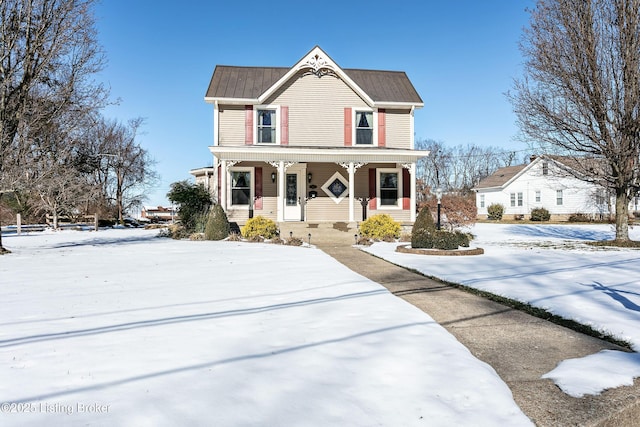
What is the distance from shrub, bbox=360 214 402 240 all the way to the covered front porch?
156 centimetres

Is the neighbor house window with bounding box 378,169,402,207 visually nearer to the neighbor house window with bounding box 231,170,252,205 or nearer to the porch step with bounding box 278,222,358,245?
the porch step with bounding box 278,222,358,245

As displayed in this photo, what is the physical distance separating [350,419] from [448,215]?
50.4 feet

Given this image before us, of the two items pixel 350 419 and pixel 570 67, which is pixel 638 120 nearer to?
pixel 570 67

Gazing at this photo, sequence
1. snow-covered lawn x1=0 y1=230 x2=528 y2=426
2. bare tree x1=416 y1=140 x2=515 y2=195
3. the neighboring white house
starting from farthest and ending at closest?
bare tree x1=416 y1=140 x2=515 y2=195, the neighboring white house, snow-covered lawn x1=0 y1=230 x2=528 y2=426

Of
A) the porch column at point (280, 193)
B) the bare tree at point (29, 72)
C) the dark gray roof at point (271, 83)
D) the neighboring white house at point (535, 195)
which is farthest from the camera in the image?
the neighboring white house at point (535, 195)

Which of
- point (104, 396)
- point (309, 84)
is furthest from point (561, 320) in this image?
point (309, 84)

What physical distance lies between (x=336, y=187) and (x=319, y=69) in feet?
18.7

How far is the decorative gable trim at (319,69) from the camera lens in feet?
59.9

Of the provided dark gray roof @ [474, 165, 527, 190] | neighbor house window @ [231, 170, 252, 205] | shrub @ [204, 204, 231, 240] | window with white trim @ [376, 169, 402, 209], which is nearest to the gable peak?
window with white trim @ [376, 169, 402, 209]

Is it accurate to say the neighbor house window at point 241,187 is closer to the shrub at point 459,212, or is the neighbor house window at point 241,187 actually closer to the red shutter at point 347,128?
the red shutter at point 347,128

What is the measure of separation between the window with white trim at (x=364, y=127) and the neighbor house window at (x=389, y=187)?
1.64 meters

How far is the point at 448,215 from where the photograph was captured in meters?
16.8

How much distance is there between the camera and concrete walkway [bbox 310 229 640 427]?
267 centimetres

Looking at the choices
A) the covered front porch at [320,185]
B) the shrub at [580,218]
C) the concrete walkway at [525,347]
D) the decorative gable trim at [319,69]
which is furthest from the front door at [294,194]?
the shrub at [580,218]
